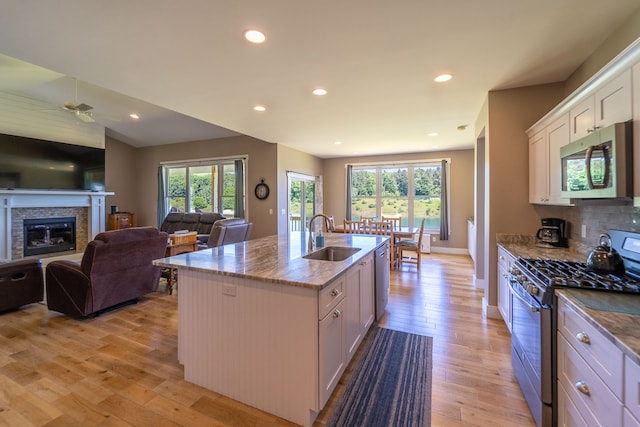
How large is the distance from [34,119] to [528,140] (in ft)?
28.5

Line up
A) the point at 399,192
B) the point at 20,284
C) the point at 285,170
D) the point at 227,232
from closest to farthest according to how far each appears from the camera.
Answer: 1. the point at 20,284
2. the point at 227,232
3. the point at 285,170
4. the point at 399,192

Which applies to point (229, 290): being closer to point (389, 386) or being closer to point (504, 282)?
point (389, 386)

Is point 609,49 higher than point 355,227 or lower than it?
higher

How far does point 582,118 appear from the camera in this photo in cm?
199

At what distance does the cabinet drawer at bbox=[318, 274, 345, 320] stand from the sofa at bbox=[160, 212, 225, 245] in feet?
16.0

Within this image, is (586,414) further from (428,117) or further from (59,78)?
(59,78)

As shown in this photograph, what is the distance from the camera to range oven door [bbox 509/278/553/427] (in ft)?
4.95

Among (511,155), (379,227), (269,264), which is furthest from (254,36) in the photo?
(379,227)

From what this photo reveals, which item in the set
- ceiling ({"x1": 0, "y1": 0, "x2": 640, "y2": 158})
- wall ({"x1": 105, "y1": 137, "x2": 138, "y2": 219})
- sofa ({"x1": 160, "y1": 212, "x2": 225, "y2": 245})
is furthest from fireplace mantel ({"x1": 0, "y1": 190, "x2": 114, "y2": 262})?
ceiling ({"x1": 0, "y1": 0, "x2": 640, "y2": 158})

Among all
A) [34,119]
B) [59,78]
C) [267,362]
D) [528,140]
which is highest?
[59,78]

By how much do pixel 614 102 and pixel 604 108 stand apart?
0.34 feet

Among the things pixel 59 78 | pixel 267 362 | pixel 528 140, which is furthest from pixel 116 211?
pixel 528 140

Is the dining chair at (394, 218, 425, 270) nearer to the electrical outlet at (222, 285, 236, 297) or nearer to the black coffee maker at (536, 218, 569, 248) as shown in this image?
the black coffee maker at (536, 218, 569, 248)

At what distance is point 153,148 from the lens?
7.74 meters
